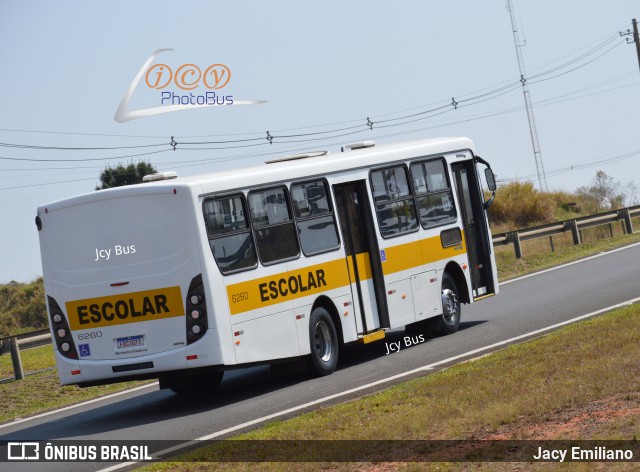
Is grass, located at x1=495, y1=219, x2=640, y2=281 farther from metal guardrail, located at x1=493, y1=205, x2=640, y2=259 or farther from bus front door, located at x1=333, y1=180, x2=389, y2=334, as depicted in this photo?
bus front door, located at x1=333, y1=180, x2=389, y2=334

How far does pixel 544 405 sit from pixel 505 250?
26006mm

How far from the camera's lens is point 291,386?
652 inches

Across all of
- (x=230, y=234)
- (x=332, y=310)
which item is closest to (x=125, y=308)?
(x=230, y=234)

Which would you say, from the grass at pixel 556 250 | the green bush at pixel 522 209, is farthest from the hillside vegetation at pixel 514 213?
the grass at pixel 556 250

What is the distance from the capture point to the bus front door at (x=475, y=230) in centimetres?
2122

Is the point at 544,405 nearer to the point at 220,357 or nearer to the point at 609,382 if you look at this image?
the point at 609,382

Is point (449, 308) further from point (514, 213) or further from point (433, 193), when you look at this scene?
point (514, 213)

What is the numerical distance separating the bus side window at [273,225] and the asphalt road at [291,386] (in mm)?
1800

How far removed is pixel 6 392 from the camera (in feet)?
69.6

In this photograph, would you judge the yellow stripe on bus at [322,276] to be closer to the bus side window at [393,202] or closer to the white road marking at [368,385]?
the bus side window at [393,202]

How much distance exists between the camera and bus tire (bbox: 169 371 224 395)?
1728 centimetres

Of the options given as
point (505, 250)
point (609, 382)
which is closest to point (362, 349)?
point (609, 382)

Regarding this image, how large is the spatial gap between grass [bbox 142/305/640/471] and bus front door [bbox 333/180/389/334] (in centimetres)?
315

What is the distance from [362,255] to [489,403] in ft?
22.1
